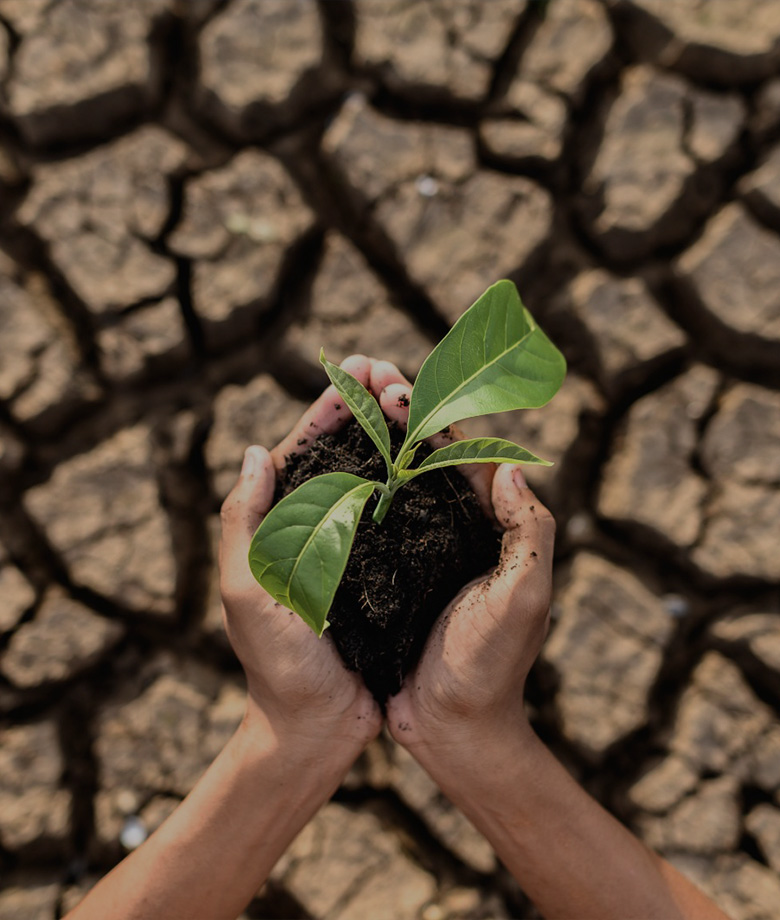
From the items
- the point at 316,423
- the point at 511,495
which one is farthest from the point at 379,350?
the point at 511,495

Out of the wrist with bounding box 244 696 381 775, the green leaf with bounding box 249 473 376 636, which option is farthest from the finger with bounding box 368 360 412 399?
the wrist with bounding box 244 696 381 775

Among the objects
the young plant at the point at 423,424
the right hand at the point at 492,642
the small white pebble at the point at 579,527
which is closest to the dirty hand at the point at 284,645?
the right hand at the point at 492,642

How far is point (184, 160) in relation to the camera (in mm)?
2004

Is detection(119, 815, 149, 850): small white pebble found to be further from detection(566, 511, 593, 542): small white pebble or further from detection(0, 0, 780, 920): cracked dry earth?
detection(566, 511, 593, 542): small white pebble

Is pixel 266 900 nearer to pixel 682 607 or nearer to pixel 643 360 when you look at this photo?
pixel 682 607

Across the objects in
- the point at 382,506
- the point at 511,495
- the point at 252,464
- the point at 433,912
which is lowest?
the point at 433,912

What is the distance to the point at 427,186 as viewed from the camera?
1991 millimetres

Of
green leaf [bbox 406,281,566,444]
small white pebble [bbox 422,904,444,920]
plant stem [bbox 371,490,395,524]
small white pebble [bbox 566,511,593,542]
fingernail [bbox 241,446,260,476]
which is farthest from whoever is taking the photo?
small white pebble [bbox 566,511,593,542]

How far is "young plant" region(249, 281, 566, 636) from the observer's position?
1001 millimetres

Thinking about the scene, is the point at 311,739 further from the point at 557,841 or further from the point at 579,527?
the point at 579,527

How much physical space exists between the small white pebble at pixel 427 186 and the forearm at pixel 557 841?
1.27 meters

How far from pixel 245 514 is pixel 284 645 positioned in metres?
0.22

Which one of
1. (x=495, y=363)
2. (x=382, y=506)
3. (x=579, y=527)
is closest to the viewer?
(x=495, y=363)

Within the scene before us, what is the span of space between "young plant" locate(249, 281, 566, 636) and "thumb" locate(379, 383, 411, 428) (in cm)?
15
